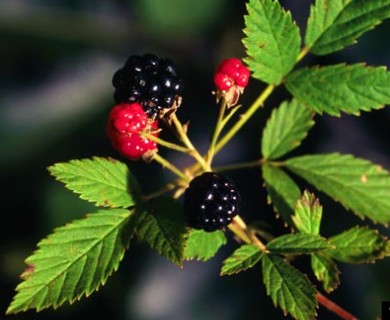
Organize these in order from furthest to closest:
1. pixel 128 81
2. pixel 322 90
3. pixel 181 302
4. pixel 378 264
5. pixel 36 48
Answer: pixel 36 48
pixel 181 302
pixel 378 264
pixel 322 90
pixel 128 81

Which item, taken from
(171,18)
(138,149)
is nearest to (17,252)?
(171,18)

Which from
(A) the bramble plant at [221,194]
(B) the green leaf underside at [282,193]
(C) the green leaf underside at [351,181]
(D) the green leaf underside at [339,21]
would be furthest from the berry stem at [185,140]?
(D) the green leaf underside at [339,21]

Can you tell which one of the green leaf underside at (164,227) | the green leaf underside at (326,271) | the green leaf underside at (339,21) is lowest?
the green leaf underside at (326,271)

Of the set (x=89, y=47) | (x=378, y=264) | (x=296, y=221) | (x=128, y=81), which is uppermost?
(x=128, y=81)

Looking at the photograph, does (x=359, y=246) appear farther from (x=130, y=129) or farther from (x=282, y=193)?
(x=130, y=129)

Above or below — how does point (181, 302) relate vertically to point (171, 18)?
below

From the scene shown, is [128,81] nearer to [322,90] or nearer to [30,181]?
[322,90]

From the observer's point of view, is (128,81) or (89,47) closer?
(128,81)

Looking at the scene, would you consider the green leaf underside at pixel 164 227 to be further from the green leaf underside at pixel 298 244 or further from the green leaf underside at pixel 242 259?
the green leaf underside at pixel 298 244

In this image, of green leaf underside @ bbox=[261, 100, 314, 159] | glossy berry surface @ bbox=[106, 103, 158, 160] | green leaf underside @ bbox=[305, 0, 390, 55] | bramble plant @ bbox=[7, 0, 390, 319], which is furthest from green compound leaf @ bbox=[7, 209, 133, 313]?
green leaf underside @ bbox=[305, 0, 390, 55]
